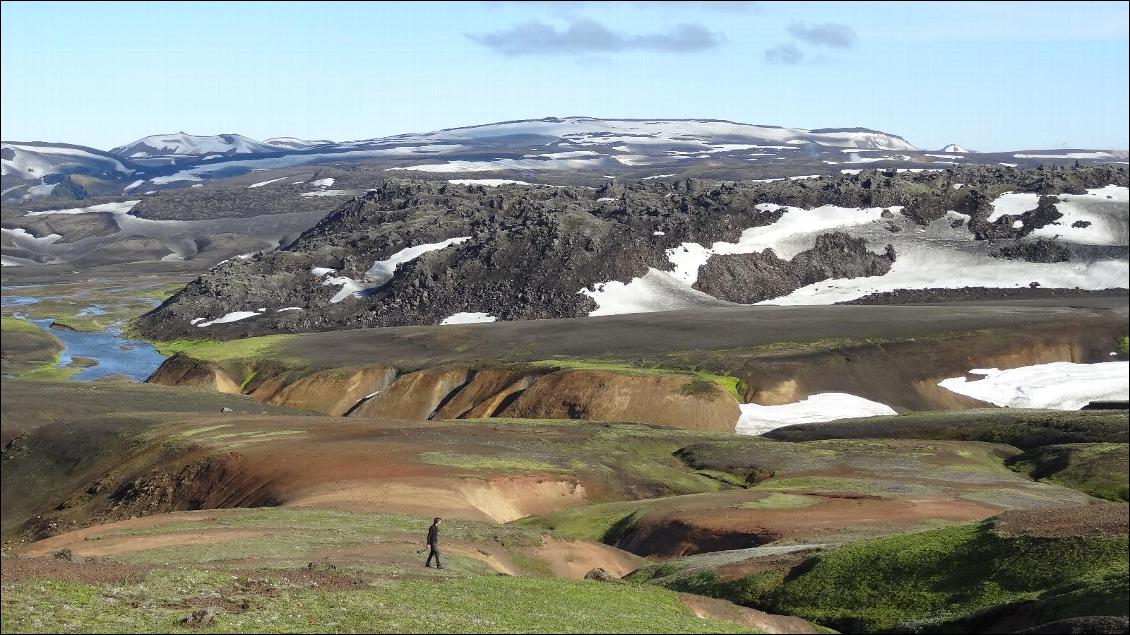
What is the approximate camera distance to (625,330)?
135000 millimetres

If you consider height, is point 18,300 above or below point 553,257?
below

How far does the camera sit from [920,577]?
41969 millimetres

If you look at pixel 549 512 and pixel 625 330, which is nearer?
pixel 549 512

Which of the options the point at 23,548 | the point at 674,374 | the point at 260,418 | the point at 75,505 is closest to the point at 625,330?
the point at 674,374

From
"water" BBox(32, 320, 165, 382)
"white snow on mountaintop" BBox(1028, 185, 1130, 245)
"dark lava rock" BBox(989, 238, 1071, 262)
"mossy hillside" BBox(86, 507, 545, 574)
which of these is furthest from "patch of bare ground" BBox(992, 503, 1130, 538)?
"white snow on mountaintop" BBox(1028, 185, 1130, 245)

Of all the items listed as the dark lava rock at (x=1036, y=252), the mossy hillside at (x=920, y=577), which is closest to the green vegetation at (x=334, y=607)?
the mossy hillside at (x=920, y=577)

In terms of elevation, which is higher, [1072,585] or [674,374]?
[1072,585]

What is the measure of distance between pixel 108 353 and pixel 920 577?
123m

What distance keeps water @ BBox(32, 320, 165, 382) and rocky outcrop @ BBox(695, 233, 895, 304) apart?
73.1m

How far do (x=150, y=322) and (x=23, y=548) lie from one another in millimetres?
124910

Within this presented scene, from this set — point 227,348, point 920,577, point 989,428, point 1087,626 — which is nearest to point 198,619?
point 1087,626

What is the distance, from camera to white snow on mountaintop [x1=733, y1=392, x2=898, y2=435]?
101 m

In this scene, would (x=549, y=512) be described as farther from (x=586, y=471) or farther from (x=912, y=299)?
(x=912, y=299)

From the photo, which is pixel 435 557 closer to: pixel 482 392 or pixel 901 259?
pixel 482 392
